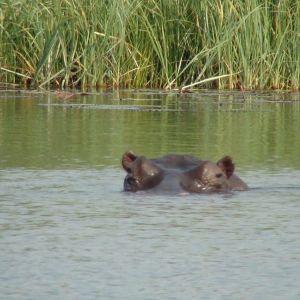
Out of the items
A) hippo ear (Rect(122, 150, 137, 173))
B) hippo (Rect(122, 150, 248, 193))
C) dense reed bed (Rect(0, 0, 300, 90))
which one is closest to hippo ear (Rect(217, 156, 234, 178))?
hippo (Rect(122, 150, 248, 193))

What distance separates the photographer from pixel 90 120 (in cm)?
1120

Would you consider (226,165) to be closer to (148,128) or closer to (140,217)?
(140,217)

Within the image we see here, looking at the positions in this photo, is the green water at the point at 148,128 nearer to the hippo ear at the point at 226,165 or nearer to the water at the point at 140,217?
the water at the point at 140,217

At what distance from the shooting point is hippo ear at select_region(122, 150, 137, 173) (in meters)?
6.63

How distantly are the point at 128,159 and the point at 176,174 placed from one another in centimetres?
30

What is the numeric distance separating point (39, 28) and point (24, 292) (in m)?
10.5

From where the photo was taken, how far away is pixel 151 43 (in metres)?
14.6

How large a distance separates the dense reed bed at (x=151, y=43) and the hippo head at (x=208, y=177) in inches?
276

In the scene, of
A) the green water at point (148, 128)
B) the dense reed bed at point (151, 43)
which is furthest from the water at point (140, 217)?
the dense reed bed at point (151, 43)

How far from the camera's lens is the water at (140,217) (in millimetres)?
4352

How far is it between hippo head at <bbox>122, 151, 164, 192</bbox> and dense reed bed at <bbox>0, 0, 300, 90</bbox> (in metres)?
7.10

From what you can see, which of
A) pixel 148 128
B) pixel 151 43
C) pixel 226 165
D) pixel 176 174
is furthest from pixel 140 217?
pixel 151 43

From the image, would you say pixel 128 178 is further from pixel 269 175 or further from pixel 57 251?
pixel 57 251

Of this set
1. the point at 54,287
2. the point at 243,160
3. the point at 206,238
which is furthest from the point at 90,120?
the point at 54,287
